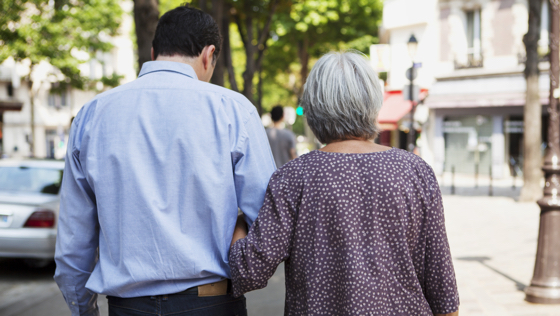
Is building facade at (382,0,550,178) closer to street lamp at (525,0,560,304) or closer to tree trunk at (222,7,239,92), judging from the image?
tree trunk at (222,7,239,92)

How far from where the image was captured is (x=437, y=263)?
1906mm

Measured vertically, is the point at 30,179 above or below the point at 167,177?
below

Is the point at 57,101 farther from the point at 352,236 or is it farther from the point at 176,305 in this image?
the point at 352,236

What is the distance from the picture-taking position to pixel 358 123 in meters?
1.93

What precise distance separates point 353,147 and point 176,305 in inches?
32.2

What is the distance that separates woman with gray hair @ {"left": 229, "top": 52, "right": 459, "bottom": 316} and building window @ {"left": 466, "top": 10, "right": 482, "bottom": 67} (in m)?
23.5

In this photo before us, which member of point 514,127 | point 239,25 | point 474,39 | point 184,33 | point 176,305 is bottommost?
point 514,127

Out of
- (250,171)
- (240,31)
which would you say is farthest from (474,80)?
(250,171)

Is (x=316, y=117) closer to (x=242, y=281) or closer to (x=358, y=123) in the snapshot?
(x=358, y=123)

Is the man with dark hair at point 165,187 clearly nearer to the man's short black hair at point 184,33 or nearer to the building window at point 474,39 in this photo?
the man's short black hair at point 184,33

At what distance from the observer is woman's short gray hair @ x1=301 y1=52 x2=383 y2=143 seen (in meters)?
1.93

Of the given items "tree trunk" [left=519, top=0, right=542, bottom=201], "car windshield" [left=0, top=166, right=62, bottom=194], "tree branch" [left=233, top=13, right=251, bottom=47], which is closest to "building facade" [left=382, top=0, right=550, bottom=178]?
"tree trunk" [left=519, top=0, right=542, bottom=201]

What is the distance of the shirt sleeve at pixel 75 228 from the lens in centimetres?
205

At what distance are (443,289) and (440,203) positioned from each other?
30 centimetres
